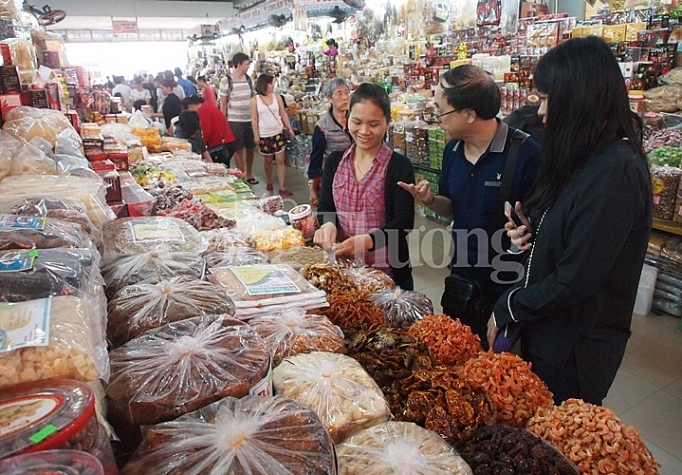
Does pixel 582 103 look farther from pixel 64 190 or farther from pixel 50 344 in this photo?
pixel 64 190

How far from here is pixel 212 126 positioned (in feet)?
20.7

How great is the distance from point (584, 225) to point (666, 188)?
2360mm

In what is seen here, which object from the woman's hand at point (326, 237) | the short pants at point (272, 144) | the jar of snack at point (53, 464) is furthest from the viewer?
the short pants at point (272, 144)

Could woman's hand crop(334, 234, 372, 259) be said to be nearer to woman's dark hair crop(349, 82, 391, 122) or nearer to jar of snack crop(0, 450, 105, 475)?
woman's dark hair crop(349, 82, 391, 122)

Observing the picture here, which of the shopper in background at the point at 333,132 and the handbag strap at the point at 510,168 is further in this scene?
the shopper in background at the point at 333,132

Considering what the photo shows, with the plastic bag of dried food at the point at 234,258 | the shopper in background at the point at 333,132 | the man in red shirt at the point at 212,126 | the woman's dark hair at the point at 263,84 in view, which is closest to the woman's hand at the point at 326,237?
the plastic bag of dried food at the point at 234,258

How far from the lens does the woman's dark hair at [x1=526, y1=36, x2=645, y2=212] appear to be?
130 cm

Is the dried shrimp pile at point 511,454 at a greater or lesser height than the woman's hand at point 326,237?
lesser

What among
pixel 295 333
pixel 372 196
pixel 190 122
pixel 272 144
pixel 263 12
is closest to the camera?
pixel 295 333

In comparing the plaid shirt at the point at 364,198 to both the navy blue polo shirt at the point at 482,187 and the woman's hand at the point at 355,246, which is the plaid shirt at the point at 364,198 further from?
the navy blue polo shirt at the point at 482,187

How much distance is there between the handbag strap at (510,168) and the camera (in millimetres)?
1942

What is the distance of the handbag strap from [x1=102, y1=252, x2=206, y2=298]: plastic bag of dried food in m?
1.17

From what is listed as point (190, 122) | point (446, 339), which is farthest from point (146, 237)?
point (190, 122)

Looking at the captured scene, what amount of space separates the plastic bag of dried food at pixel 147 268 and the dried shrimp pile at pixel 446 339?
0.66 metres
